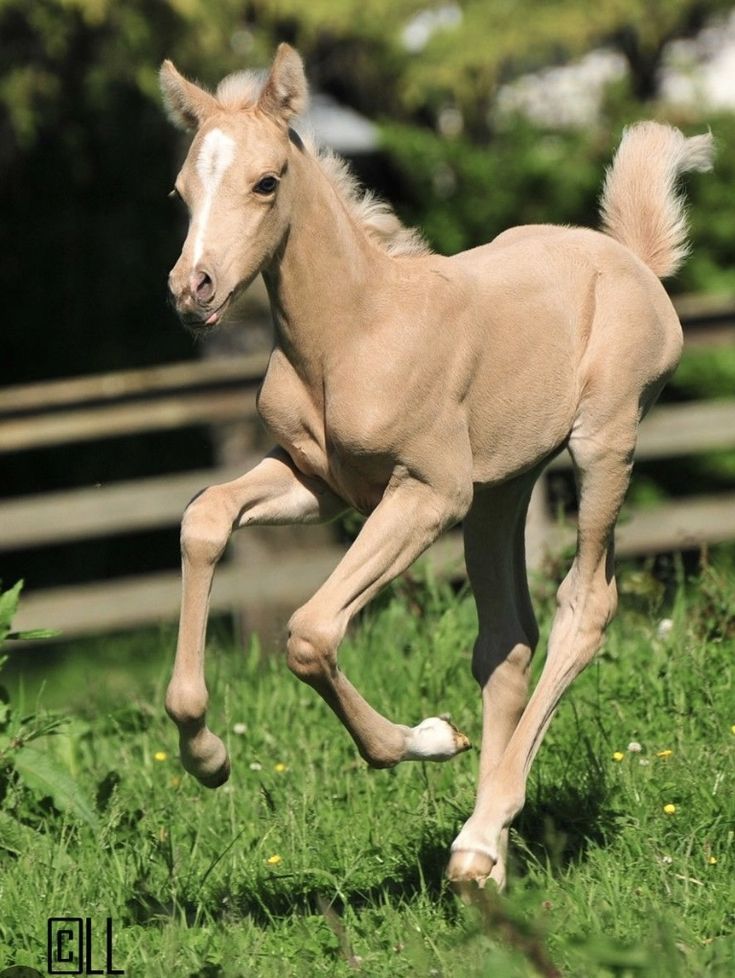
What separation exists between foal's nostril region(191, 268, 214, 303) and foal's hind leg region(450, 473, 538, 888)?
48.9 inches

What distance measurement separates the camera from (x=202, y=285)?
11.0ft

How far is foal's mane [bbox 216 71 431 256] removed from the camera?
12.3 feet

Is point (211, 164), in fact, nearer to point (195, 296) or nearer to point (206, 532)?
point (195, 296)

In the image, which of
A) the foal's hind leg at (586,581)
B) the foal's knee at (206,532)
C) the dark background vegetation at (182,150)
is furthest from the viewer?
the dark background vegetation at (182,150)

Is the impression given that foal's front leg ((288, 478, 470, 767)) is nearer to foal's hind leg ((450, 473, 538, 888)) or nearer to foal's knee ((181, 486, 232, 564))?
foal's knee ((181, 486, 232, 564))

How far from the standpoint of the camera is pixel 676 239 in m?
4.66

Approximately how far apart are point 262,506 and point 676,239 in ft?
5.26

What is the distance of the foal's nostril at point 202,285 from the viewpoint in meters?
3.34

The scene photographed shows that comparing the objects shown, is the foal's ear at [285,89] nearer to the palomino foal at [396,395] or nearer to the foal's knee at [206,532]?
the palomino foal at [396,395]

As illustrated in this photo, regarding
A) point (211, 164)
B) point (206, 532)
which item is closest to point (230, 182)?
point (211, 164)

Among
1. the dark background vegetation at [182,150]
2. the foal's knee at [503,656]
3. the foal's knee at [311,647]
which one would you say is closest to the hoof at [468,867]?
the foal's knee at [311,647]

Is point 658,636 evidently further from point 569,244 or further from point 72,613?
point 72,613

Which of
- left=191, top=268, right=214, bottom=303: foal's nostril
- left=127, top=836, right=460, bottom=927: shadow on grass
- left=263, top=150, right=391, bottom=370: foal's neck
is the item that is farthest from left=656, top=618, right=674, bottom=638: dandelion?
left=191, top=268, right=214, bottom=303: foal's nostril

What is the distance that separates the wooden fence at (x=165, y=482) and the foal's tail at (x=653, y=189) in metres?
3.50
